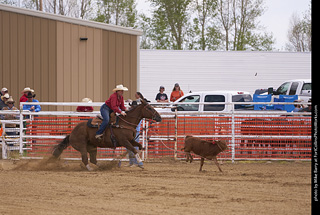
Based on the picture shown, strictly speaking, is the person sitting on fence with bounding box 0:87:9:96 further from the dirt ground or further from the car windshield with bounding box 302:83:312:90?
the car windshield with bounding box 302:83:312:90

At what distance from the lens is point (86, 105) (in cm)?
1666

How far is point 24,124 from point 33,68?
12.8ft

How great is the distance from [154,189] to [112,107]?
386 centimetres

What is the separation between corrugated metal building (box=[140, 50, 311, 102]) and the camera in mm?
30500

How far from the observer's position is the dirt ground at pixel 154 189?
29.1 ft

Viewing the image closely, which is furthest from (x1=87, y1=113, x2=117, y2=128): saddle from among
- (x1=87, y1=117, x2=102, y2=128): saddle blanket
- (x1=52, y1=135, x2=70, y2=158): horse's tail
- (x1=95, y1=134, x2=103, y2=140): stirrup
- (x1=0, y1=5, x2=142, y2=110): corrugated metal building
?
(x1=0, y1=5, x2=142, y2=110): corrugated metal building

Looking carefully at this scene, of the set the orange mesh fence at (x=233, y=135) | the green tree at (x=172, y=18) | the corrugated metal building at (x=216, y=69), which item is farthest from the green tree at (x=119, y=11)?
the orange mesh fence at (x=233, y=135)

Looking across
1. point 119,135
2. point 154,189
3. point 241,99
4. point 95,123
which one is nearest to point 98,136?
point 95,123

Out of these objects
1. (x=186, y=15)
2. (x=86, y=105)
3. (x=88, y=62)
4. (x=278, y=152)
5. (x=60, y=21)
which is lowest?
(x=278, y=152)

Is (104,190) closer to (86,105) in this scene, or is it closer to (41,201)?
(41,201)

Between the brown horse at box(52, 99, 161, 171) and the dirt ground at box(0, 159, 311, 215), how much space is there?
0.50 m

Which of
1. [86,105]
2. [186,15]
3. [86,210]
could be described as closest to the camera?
[86,210]

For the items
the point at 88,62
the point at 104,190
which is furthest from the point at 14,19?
the point at 104,190

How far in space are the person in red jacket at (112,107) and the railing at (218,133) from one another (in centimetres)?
235
